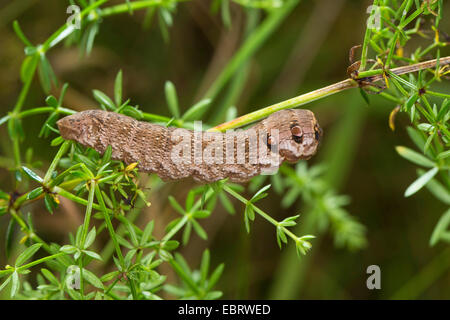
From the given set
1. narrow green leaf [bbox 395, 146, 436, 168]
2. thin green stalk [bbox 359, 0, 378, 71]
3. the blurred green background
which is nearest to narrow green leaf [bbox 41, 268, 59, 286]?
thin green stalk [bbox 359, 0, 378, 71]

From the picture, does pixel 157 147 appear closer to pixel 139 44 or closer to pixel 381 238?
pixel 139 44

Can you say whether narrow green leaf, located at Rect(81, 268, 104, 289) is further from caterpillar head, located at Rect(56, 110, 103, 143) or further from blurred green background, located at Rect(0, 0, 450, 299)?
blurred green background, located at Rect(0, 0, 450, 299)

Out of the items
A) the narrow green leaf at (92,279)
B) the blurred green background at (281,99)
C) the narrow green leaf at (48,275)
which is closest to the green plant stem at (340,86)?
the narrow green leaf at (92,279)

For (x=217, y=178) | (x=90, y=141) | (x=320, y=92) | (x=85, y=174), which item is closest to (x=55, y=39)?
(x=90, y=141)

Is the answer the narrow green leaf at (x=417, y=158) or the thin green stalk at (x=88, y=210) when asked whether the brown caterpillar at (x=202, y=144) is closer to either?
the thin green stalk at (x=88, y=210)

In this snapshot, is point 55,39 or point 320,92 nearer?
point 320,92

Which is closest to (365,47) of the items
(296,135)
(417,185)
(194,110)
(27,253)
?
(296,135)
